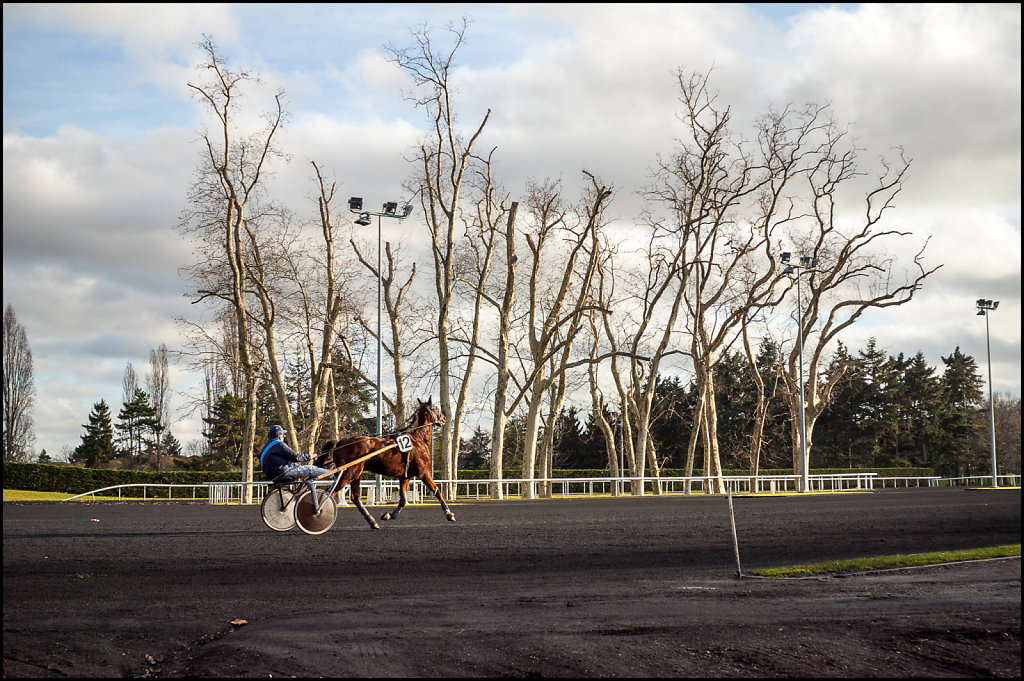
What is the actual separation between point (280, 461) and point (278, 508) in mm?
1133

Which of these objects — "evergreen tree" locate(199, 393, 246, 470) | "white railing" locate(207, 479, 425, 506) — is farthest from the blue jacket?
"evergreen tree" locate(199, 393, 246, 470)

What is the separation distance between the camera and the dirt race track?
7.30 m

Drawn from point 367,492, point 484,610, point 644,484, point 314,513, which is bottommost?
point 644,484

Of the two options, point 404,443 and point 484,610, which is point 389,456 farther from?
point 484,610

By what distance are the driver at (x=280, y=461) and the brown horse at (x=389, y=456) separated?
97 cm

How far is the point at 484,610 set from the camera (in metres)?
9.23

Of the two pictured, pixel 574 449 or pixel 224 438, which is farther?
pixel 574 449

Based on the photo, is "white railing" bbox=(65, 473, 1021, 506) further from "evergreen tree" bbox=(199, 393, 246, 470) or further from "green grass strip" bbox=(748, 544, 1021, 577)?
"evergreen tree" bbox=(199, 393, 246, 470)

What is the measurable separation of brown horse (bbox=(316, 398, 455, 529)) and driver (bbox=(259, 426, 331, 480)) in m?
0.97

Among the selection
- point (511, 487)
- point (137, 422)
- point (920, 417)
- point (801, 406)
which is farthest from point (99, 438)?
point (920, 417)

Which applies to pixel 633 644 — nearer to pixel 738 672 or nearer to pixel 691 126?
pixel 738 672

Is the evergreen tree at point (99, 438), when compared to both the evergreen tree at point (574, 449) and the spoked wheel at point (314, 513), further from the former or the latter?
the spoked wheel at point (314, 513)

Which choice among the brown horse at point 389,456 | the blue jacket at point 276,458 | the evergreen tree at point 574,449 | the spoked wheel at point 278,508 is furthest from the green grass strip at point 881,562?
→ the evergreen tree at point 574,449

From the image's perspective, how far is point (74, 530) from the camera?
1853cm
